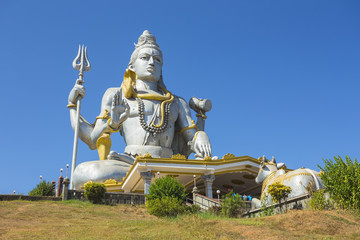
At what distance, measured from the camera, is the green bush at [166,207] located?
1489 centimetres

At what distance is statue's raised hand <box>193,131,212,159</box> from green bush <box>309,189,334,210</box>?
1076cm

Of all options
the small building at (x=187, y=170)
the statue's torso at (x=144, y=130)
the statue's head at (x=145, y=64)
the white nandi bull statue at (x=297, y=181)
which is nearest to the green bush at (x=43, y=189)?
the small building at (x=187, y=170)

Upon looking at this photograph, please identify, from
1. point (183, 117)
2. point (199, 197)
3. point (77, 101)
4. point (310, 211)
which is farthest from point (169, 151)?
point (310, 211)

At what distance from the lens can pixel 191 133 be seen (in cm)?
2605

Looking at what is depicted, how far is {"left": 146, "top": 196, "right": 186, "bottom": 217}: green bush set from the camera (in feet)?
48.9

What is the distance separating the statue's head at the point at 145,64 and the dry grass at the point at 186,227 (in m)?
13.8

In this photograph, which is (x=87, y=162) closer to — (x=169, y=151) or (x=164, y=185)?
(x=169, y=151)

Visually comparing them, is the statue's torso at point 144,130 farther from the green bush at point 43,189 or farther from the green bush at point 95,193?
the green bush at point 95,193

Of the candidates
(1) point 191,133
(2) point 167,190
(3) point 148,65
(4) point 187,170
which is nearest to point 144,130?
(1) point 191,133

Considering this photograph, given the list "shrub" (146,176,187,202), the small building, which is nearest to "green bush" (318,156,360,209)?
"shrub" (146,176,187,202)

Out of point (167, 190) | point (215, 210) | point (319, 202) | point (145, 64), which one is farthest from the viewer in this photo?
point (145, 64)

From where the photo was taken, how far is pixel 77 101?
25.5m

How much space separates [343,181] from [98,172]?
13475 mm

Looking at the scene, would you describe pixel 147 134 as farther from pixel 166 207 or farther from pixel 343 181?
pixel 343 181
